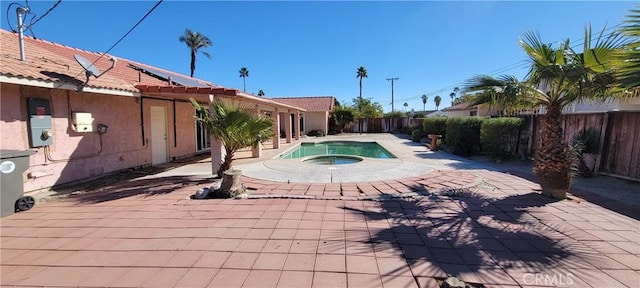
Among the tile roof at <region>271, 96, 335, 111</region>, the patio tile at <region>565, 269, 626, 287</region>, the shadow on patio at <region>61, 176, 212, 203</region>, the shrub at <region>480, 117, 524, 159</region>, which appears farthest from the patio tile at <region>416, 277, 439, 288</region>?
the tile roof at <region>271, 96, 335, 111</region>

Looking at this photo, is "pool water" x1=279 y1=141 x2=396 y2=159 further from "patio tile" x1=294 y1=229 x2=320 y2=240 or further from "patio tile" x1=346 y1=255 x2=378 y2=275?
"patio tile" x1=346 y1=255 x2=378 y2=275

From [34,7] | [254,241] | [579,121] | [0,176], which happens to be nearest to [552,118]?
[579,121]

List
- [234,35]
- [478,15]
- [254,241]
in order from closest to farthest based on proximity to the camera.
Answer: [254,241], [478,15], [234,35]

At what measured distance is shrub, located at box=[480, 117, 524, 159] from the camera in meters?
11.1

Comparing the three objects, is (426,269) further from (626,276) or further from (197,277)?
(197,277)

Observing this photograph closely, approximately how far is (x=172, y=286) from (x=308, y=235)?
6.19 feet

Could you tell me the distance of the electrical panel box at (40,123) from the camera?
21.2 feet

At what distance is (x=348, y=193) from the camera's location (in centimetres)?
634

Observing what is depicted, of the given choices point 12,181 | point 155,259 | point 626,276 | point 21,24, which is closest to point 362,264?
point 155,259

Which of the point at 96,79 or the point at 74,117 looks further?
the point at 96,79

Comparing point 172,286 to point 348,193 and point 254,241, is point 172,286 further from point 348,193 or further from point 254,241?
point 348,193

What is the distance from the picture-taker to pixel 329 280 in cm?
290

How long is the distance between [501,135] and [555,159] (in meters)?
6.15

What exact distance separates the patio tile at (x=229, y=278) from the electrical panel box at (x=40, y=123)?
6.99 m
